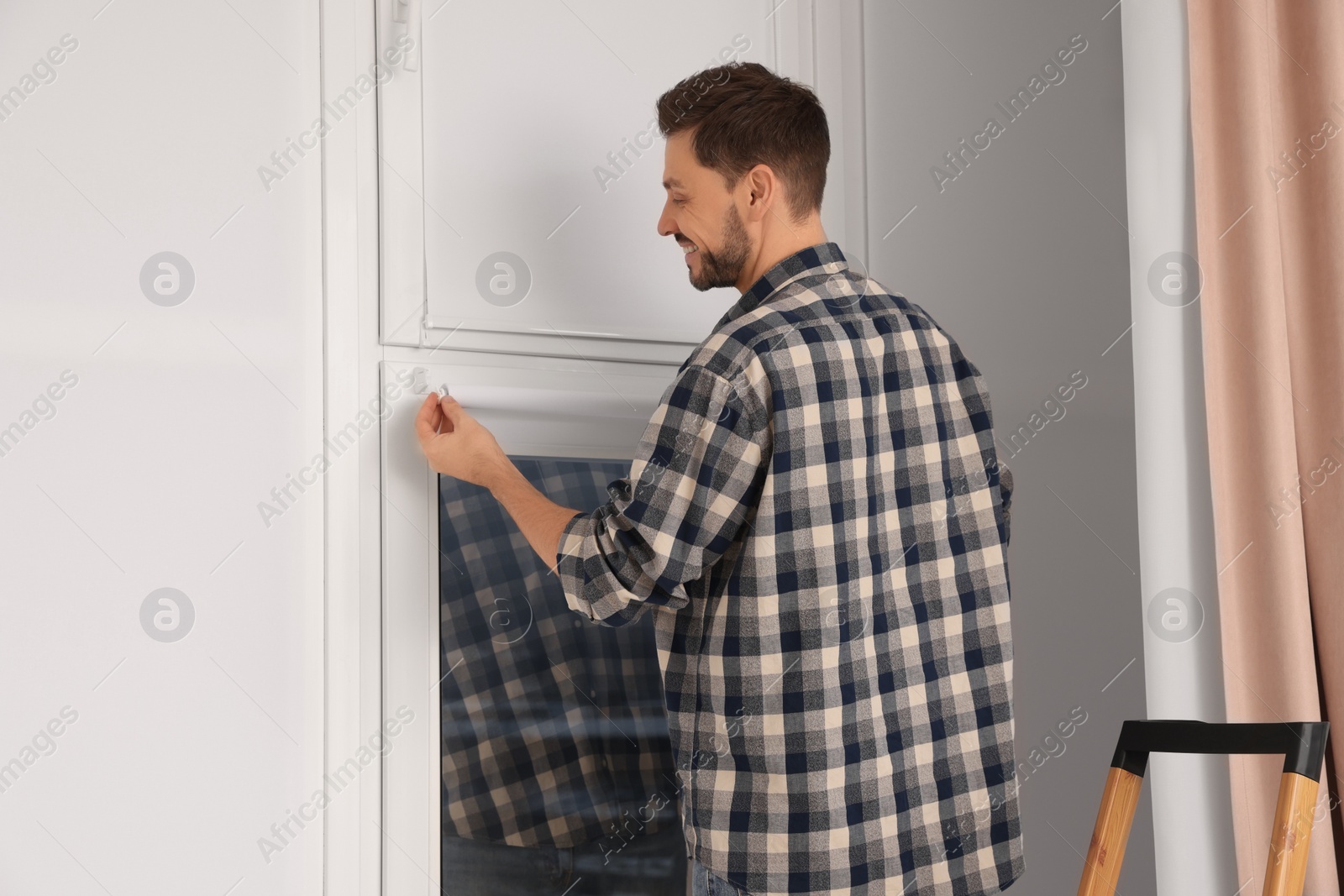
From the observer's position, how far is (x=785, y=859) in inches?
40.3

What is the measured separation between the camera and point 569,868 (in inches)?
58.9

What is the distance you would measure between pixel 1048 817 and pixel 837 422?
2.60ft

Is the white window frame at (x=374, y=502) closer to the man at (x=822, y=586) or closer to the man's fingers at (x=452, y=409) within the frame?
the man's fingers at (x=452, y=409)

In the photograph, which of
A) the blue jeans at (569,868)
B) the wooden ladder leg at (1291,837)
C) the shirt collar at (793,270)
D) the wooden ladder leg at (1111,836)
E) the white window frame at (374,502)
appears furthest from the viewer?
the blue jeans at (569,868)

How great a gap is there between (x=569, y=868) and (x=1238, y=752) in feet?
2.84

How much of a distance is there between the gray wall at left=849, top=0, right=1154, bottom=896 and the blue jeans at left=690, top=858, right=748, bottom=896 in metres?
0.61

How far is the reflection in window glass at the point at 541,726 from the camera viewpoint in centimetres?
142

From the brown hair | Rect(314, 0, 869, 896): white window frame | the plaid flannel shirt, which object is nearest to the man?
the plaid flannel shirt

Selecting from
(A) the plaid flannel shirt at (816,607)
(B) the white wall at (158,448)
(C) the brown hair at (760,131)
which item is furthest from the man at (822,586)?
(B) the white wall at (158,448)

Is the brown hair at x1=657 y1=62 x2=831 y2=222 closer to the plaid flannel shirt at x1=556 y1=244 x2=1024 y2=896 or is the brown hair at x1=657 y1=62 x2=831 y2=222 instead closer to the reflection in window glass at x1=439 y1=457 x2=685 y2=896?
the plaid flannel shirt at x1=556 y1=244 x2=1024 y2=896

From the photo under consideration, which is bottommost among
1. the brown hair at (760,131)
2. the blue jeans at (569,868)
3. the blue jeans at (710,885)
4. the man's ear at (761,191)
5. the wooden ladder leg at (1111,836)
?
the blue jeans at (569,868)

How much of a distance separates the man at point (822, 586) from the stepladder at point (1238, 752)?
86 mm

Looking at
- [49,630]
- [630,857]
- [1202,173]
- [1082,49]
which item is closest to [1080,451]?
[1202,173]

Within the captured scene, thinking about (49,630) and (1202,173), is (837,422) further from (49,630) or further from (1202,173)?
(49,630)
